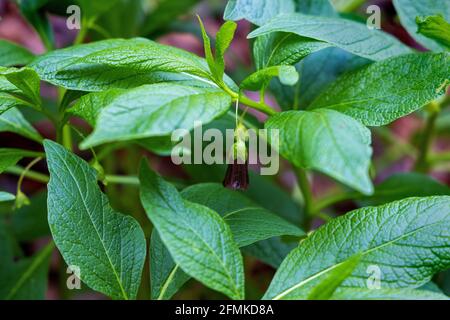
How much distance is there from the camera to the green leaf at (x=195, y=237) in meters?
0.55

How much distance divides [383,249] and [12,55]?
57cm

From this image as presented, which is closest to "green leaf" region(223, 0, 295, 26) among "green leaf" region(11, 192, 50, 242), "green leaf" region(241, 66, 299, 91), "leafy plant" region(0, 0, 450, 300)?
"leafy plant" region(0, 0, 450, 300)

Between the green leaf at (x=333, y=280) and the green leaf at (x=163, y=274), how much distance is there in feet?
0.57

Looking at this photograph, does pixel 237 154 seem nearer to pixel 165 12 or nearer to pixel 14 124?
pixel 14 124

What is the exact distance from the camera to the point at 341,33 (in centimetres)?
72

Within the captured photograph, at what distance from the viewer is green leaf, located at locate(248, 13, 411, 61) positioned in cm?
65

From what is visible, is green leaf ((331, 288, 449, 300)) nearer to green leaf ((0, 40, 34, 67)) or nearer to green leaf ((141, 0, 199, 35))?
green leaf ((0, 40, 34, 67))

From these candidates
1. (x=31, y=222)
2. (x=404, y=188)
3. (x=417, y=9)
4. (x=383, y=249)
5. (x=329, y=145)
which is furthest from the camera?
(x=31, y=222)

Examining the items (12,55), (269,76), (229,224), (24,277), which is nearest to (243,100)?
(269,76)

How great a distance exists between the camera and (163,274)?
666 millimetres

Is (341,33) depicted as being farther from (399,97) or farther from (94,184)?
(94,184)

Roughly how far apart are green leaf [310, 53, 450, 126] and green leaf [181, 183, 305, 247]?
145 mm
